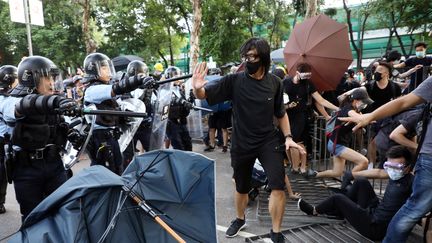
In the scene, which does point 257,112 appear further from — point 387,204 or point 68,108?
point 68,108

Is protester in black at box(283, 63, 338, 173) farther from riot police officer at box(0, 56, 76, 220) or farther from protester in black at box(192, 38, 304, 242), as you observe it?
riot police officer at box(0, 56, 76, 220)

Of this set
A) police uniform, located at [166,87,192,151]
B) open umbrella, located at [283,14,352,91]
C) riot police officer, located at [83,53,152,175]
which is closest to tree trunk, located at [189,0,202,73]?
police uniform, located at [166,87,192,151]

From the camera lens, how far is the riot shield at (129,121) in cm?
455

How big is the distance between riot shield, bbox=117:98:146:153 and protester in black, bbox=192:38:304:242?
5.02 feet

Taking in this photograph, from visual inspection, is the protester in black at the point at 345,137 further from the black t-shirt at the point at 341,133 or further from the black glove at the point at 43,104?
the black glove at the point at 43,104

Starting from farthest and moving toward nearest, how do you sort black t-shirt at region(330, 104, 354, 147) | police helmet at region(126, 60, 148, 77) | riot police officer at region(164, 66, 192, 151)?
riot police officer at region(164, 66, 192, 151)
police helmet at region(126, 60, 148, 77)
black t-shirt at region(330, 104, 354, 147)

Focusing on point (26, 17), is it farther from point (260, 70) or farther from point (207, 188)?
point (207, 188)

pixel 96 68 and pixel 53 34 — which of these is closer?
pixel 96 68

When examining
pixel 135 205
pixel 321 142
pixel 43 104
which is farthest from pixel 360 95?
pixel 43 104

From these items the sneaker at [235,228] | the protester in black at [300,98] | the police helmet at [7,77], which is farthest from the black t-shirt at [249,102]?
the police helmet at [7,77]

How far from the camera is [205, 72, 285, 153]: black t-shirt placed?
11.2ft

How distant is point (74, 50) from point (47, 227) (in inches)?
1059

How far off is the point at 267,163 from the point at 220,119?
478cm

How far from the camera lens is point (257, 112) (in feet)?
11.2
